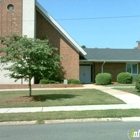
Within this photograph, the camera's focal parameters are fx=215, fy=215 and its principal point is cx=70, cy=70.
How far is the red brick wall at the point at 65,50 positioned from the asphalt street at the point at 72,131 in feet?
52.5

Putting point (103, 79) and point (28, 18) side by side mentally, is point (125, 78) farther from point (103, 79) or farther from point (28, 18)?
point (28, 18)

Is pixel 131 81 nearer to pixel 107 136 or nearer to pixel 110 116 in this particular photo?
pixel 110 116

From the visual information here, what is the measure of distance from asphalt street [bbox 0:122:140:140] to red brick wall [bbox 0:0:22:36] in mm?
16286

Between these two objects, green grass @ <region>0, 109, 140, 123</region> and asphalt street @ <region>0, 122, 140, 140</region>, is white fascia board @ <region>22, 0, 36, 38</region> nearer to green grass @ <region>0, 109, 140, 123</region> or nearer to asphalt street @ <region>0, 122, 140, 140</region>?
green grass @ <region>0, 109, 140, 123</region>

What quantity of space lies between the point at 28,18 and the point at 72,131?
17.5 meters

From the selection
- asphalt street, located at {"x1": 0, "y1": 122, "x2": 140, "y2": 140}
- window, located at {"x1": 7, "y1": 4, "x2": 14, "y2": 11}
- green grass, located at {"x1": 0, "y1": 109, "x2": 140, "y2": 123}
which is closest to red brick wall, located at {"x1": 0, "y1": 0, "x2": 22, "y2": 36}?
window, located at {"x1": 7, "y1": 4, "x2": 14, "y2": 11}

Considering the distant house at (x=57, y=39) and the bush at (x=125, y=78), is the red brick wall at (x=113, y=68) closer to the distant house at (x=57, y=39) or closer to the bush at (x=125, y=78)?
the distant house at (x=57, y=39)

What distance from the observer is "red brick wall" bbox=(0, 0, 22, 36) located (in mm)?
21906

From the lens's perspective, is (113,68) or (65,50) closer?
(65,50)

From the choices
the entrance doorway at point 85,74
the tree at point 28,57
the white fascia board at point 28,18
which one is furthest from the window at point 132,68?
the tree at point 28,57

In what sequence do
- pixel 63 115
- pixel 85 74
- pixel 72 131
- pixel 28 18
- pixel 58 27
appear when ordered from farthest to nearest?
1. pixel 85 74
2. pixel 58 27
3. pixel 28 18
4. pixel 63 115
5. pixel 72 131

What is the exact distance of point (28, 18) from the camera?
2192 cm

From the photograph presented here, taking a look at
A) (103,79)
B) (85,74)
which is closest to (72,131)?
(103,79)

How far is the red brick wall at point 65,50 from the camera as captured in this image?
23438 millimetres
